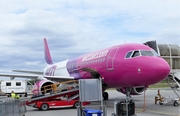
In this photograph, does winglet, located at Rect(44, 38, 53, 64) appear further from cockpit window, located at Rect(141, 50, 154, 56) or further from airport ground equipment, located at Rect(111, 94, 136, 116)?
airport ground equipment, located at Rect(111, 94, 136, 116)

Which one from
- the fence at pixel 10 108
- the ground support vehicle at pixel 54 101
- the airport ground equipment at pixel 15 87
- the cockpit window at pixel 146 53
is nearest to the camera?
the fence at pixel 10 108

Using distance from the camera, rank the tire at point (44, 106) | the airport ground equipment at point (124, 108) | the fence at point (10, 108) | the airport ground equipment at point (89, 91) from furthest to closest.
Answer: the tire at point (44, 106) → the fence at point (10, 108) → the airport ground equipment at point (124, 108) → the airport ground equipment at point (89, 91)

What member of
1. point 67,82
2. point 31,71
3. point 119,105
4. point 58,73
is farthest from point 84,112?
point 31,71

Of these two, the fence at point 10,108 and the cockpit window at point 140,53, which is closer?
the fence at point 10,108

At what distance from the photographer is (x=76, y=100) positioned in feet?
58.3

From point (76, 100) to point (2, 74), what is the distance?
10229 mm

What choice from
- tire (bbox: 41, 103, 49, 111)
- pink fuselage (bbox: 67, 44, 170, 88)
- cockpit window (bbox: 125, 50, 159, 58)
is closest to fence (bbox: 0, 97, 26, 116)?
tire (bbox: 41, 103, 49, 111)

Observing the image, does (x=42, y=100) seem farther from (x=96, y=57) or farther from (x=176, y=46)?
(x=176, y=46)

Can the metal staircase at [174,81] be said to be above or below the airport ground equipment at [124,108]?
above

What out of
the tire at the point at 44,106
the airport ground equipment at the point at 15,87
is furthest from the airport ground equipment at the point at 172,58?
the airport ground equipment at the point at 15,87

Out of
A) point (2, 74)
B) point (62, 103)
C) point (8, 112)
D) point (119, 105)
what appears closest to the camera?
point (119, 105)

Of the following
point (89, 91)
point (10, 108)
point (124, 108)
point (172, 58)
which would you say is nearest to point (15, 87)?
point (172, 58)

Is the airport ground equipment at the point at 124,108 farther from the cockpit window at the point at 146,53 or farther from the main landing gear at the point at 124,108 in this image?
the cockpit window at the point at 146,53

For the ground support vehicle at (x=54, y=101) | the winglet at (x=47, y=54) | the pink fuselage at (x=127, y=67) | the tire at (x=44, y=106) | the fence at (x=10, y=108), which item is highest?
the winglet at (x=47, y=54)
